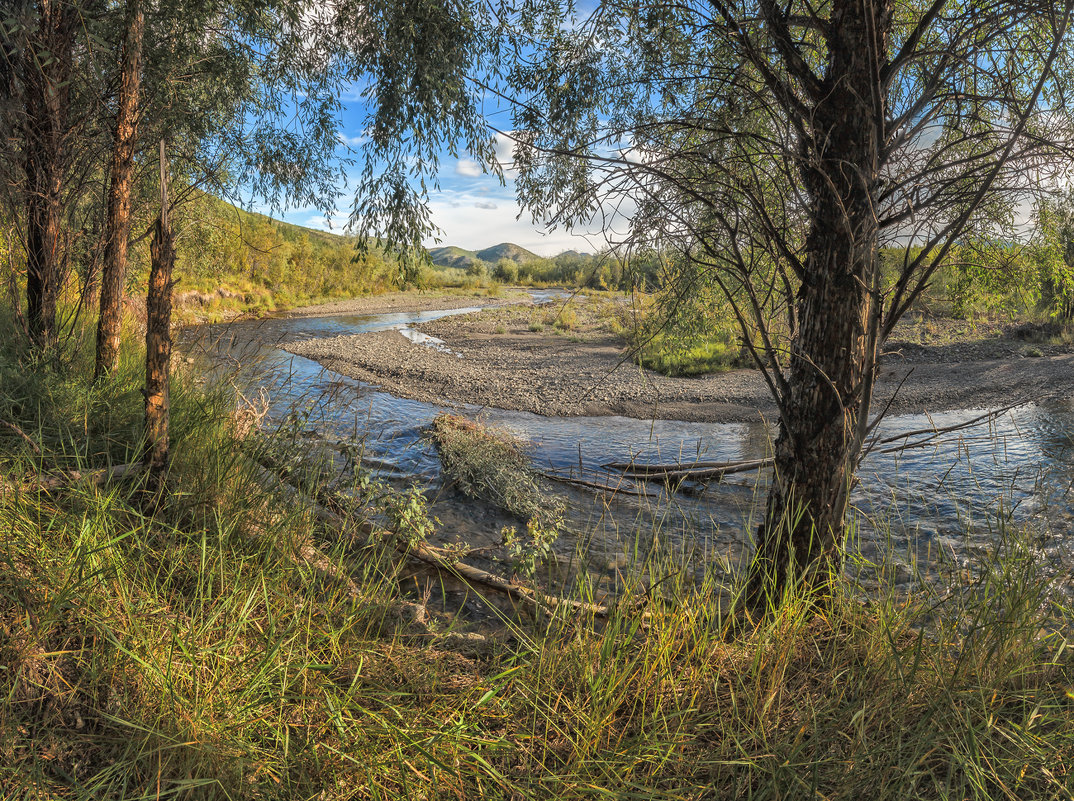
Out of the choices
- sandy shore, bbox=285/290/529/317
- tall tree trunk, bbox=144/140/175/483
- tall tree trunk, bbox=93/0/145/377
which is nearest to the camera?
tall tree trunk, bbox=144/140/175/483

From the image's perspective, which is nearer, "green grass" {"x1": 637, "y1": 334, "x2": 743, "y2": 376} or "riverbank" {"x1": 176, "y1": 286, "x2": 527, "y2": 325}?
"green grass" {"x1": 637, "y1": 334, "x2": 743, "y2": 376}

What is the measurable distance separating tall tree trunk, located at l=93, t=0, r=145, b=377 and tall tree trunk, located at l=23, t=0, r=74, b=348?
711 millimetres

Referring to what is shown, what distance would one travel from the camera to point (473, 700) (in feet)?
6.95

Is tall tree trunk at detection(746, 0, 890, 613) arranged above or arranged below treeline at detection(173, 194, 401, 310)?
below

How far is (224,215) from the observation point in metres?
11.5

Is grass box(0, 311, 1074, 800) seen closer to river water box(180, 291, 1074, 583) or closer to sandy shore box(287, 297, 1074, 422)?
river water box(180, 291, 1074, 583)

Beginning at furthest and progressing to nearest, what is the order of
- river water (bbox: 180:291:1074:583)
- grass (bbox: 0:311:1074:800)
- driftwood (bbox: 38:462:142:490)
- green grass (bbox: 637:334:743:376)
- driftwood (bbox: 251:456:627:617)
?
green grass (bbox: 637:334:743:376)
river water (bbox: 180:291:1074:583)
driftwood (bbox: 251:456:627:617)
driftwood (bbox: 38:462:142:490)
grass (bbox: 0:311:1074:800)

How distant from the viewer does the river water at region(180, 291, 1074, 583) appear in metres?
4.22

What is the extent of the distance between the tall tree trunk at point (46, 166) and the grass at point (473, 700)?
4.24m

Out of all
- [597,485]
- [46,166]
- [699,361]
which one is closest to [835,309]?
[597,485]

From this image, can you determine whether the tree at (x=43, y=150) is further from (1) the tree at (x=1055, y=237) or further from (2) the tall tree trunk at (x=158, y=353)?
(1) the tree at (x=1055, y=237)

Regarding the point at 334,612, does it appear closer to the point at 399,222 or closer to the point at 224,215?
the point at 399,222

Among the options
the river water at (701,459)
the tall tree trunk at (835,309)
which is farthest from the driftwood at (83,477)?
the tall tree trunk at (835,309)

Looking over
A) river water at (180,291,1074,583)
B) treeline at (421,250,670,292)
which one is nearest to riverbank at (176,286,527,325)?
treeline at (421,250,670,292)
